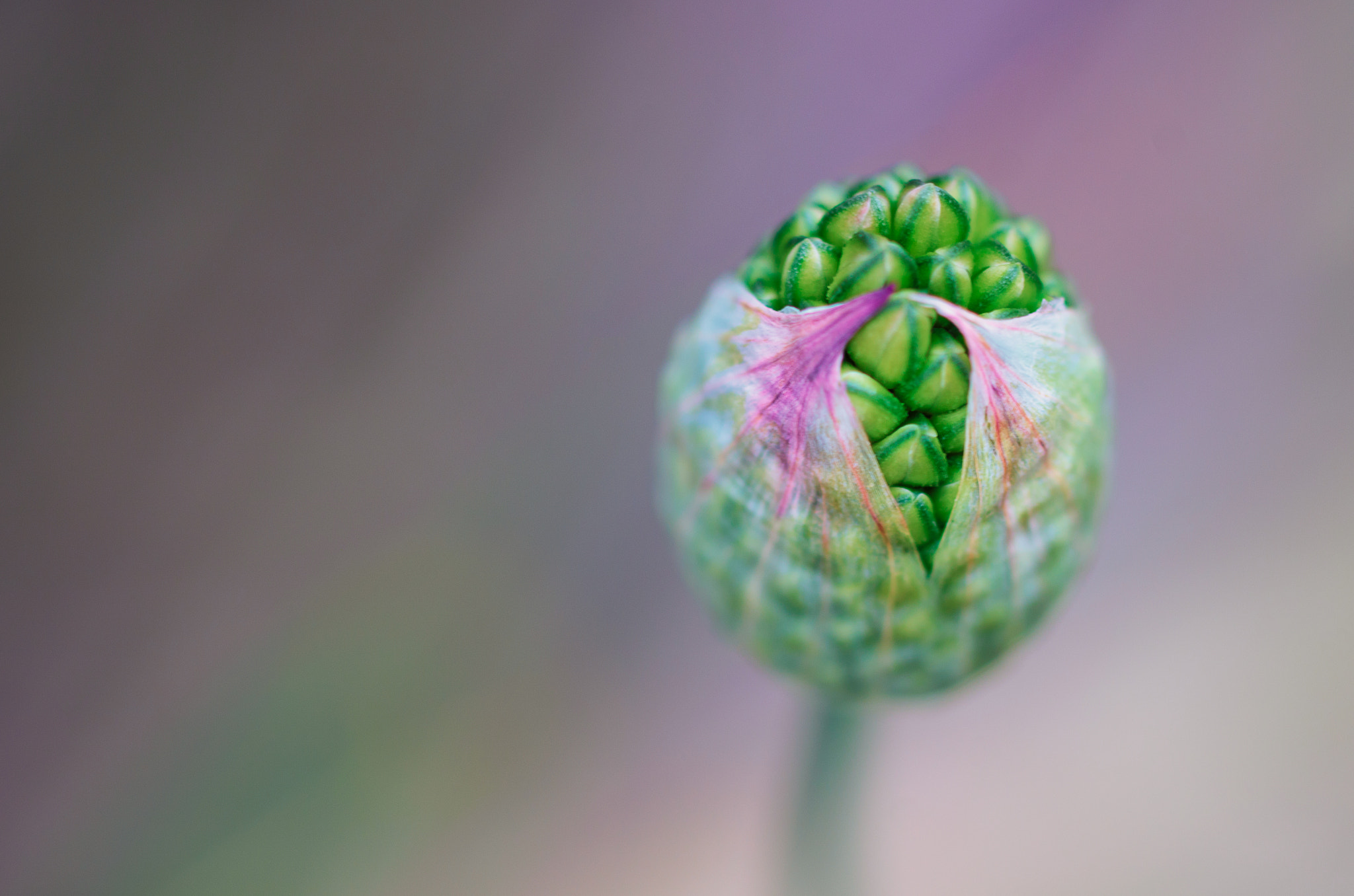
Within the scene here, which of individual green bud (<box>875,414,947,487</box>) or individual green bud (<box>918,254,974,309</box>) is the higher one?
individual green bud (<box>918,254,974,309</box>)

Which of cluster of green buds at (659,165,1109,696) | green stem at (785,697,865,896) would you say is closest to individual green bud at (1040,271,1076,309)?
cluster of green buds at (659,165,1109,696)

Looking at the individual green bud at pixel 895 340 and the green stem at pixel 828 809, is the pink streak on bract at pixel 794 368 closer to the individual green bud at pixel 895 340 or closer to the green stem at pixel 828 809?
the individual green bud at pixel 895 340

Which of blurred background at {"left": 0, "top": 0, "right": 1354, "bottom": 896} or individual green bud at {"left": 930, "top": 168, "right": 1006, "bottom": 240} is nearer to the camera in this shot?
individual green bud at {"left": 930, "top": 168, "right": 1006, "bottom": 240}

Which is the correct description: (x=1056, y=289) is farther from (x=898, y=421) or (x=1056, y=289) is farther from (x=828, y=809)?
(x=828, y=809)

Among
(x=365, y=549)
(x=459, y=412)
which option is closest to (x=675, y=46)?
(x=459, y=412)

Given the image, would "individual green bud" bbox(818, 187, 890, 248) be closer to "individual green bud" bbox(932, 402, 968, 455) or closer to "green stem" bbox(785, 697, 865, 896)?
"individual green bud" bbox(932, 402, 968, 455)

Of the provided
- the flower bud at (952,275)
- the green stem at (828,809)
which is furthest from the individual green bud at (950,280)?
the green stem at (828,809)

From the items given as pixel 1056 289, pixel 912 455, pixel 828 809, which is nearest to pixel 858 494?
pixel 912 455
